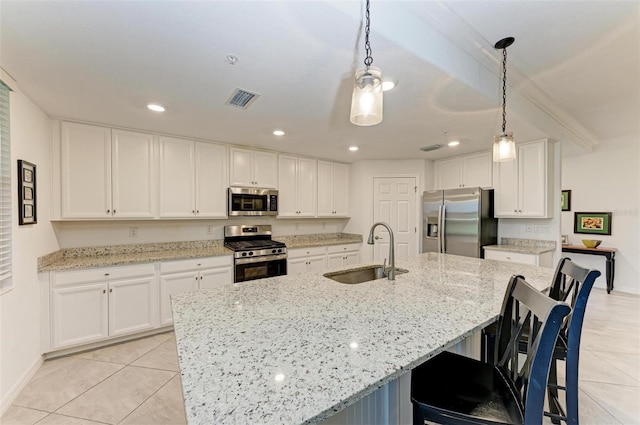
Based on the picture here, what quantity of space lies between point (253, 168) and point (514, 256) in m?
3.75

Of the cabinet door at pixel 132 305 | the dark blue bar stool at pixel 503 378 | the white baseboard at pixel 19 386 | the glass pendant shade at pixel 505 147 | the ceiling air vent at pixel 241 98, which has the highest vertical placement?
the ceiling air vent at pixel 241 98

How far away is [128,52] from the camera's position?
1578mm

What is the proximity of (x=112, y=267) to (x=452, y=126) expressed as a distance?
150 inches

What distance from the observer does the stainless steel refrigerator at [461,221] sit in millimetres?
3766

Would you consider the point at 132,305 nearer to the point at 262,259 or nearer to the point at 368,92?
the point at 262,259

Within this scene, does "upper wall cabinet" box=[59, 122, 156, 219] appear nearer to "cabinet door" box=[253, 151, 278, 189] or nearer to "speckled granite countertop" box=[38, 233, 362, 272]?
"speckled granite countertop" box=[38, 233, 362, 272]

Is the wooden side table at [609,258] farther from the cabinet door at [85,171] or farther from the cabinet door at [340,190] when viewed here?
the cabinet door at [85,171]

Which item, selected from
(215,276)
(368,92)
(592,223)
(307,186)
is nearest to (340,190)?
(307,186)

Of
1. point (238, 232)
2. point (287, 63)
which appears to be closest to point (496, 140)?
point (287, 63)

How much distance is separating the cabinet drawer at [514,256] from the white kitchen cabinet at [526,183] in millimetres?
547

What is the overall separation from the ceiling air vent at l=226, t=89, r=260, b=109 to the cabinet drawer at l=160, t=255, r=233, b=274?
71.8 inches

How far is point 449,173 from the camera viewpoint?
14.8ft

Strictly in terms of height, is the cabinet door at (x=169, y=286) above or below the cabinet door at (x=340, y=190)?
below

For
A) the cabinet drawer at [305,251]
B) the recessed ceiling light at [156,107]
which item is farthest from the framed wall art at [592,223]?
the recessed ceiling light at [156,107]
